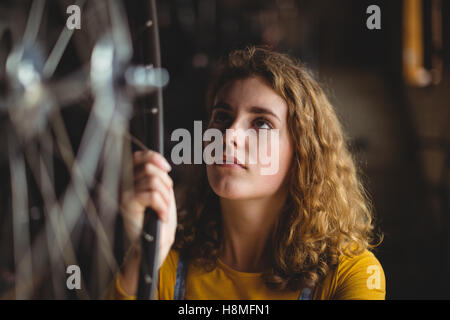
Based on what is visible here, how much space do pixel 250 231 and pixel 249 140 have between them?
204mm

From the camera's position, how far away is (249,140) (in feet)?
2.25

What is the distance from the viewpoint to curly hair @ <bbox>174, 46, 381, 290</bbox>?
740mm

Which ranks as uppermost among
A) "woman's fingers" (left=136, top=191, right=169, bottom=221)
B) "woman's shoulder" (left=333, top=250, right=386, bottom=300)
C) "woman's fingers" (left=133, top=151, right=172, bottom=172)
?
"woman's fingers" (left=133, top=151, right=172, bottom=172)

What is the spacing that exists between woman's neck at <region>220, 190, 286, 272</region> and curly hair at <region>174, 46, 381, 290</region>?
2 centimetres

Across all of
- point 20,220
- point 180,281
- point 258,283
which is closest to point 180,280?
point 180,281

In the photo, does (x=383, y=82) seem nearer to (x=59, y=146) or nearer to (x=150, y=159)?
(x=59, y=146)

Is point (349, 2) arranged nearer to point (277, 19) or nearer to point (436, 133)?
point (277, 19)

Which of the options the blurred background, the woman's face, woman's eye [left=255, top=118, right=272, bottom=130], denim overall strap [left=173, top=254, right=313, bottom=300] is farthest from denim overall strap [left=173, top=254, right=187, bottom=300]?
the blurred background

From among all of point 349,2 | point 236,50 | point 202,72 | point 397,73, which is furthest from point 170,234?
A: point 349,2

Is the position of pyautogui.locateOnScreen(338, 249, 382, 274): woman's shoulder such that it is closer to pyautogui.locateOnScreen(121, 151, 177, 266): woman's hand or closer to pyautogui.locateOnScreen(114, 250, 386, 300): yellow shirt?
pyautogui.locateOnScreen(114, 250, 386, 300): yellow shirt

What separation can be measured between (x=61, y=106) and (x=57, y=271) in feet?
1.54

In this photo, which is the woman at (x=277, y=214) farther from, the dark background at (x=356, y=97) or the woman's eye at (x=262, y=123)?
the dark background at (x=356, y=97)

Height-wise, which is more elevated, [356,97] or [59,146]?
[356,97]

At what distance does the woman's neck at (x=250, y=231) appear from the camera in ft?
2.55
